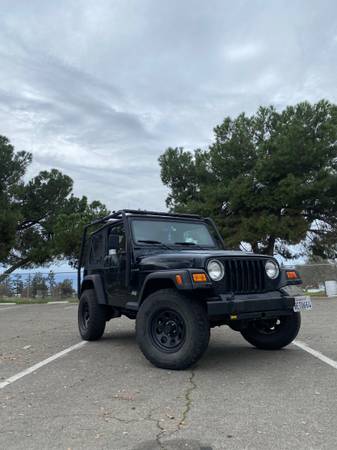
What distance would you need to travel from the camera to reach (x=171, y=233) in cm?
754

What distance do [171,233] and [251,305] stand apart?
219 centimetres

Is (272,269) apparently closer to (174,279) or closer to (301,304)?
(301,304)

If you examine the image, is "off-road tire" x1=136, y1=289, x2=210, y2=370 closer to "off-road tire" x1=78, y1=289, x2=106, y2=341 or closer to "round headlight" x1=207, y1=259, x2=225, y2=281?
"round headlight" x1=207, y1=259, x2=225, y2=281

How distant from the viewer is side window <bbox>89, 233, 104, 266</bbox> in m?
8.40

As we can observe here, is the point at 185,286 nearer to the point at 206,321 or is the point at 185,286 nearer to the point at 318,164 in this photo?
the point at 206,321

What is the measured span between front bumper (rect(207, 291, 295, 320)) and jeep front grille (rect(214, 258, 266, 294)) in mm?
108

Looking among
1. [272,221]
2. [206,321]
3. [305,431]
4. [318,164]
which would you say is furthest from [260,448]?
[318,164]

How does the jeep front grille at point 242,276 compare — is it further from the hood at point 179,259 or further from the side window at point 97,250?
the side window at point 97,250

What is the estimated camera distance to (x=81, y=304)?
888 cm

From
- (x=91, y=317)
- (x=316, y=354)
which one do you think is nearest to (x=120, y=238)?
(x=91, y=317)

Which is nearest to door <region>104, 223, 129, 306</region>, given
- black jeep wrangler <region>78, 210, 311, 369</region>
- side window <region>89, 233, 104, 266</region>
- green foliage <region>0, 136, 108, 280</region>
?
black jeep wrangler <region>78, 210, 311, 369</region>

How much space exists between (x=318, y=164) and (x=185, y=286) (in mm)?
20195

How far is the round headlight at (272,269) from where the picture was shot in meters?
6.30

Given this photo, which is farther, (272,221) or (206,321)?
(272,221)
